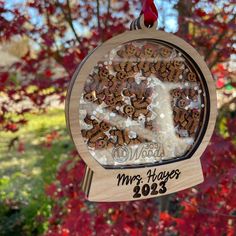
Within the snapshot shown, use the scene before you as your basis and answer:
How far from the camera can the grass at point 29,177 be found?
3639 millimetres

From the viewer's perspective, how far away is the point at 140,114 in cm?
109

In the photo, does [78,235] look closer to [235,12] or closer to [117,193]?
[117,193]

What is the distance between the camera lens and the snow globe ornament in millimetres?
1014

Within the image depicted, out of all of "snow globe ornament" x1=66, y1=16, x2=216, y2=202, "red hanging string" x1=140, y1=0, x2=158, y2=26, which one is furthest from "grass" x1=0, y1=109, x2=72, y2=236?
"red hanging string" x1=140, y1=0, x2=158, y2=26

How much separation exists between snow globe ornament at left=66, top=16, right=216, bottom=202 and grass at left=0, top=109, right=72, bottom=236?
1.71m

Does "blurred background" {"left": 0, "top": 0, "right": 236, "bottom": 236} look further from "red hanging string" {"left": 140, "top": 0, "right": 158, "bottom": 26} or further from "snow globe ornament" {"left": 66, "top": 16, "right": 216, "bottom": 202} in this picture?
"red hanging string" {"left": 140, "top": 0, "right": 158, "bottom": 26}

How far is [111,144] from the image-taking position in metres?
1.07

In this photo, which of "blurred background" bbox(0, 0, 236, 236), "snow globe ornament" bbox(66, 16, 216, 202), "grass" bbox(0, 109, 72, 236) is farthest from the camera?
"grass" bbox(0, 109, 72, 236)

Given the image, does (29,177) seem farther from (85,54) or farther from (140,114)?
(140,114)

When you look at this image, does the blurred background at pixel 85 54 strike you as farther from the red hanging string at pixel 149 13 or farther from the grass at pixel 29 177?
the red hanging string at pixel 149 13

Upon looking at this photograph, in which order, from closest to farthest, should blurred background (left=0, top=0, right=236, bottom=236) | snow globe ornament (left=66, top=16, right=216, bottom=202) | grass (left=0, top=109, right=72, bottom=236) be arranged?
snow globe ornament (left=66, top=16, right=216, bottom=202) < blurred background (left=0, top=0, right=236, bottom=236) < grass (left=0, top=109, right=72, bottom=236)

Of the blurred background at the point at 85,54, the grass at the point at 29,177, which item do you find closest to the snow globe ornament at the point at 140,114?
the blurred background at the point at 85,54

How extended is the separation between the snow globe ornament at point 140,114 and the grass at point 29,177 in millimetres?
1712

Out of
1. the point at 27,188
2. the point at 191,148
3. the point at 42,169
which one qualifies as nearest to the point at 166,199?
the point at 191,148
